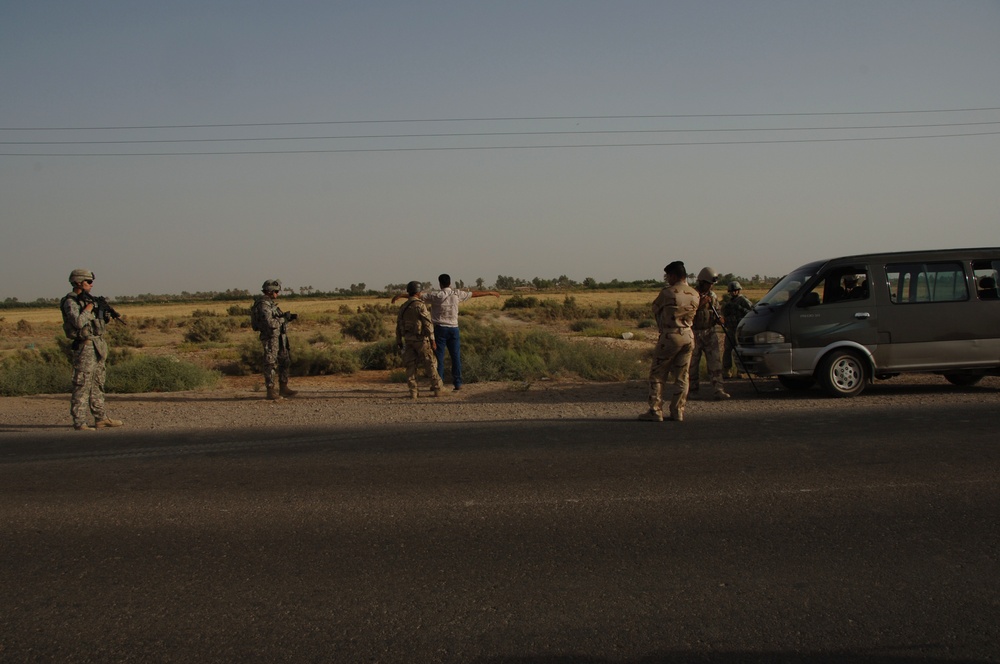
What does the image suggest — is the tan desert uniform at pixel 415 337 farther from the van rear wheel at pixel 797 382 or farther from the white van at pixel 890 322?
the van rear wheel at pixel 797 382

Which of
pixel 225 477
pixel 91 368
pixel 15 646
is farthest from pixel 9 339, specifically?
pixel 15 646

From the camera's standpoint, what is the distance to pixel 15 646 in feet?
12.9

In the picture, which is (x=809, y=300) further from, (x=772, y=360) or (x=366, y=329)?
(x=366, y=329)

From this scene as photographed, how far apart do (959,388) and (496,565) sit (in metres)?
10.1

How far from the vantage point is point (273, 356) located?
43.3 ft

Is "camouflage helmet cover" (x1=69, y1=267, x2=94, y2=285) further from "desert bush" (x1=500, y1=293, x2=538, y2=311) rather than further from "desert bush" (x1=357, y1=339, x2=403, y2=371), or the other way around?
"desert bush" (x1=500, y1=293, x2=538, y2=311)

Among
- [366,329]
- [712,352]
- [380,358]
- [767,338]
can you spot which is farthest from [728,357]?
[366,329]

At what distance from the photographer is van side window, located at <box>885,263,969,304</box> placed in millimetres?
11570

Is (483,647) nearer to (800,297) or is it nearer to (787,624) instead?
(787,624)

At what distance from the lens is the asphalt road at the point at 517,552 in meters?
3.91

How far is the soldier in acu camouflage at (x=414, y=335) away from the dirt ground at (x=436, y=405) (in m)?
0.50

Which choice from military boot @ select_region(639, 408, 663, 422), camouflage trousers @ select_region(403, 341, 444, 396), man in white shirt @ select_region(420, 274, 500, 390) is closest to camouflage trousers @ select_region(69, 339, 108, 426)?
camouflage trousers @ select_region(403, 341, 444, 396)

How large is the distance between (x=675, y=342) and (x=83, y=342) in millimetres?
7334

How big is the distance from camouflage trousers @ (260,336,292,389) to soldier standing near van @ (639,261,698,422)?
6.14 m
